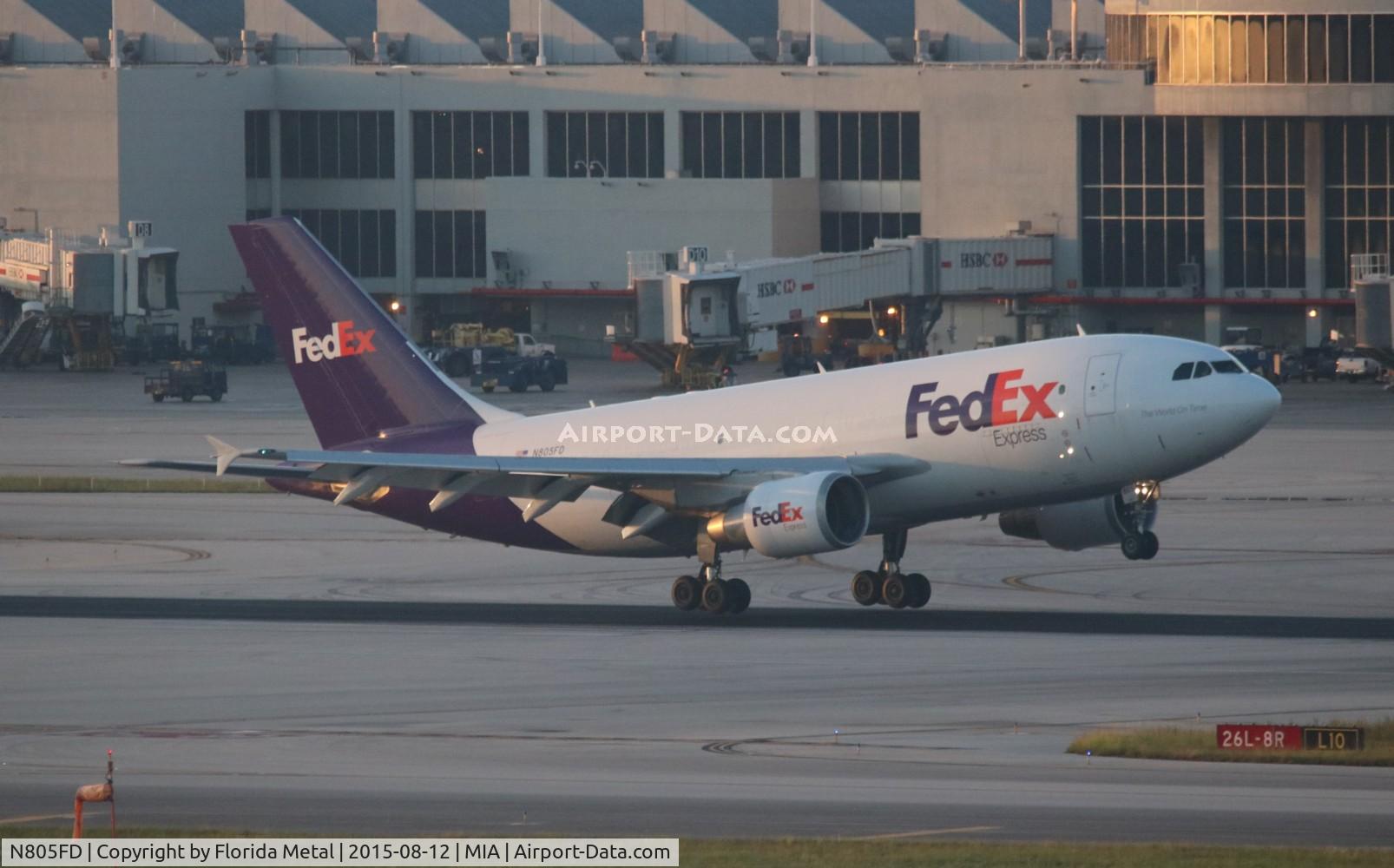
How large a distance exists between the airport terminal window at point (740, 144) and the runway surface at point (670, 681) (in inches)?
3492

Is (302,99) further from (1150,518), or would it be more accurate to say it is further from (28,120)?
(1150,518)

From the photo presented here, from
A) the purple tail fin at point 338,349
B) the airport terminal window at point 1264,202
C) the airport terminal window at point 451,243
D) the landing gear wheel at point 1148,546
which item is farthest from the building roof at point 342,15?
the landing gear wheel at point 1148,546

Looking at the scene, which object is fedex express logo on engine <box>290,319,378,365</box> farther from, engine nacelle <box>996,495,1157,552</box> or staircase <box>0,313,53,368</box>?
staircase <box>0,313,53,368</box>

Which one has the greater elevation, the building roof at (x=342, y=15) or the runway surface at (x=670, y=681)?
the building roof at (x=342, y=15)

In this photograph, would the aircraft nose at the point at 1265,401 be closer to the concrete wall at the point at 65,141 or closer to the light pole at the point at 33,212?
the concrete wall at the point at 65,141

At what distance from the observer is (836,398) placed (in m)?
47.3

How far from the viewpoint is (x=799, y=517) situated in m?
44.1

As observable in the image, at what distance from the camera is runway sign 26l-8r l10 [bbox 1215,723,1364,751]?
100ft

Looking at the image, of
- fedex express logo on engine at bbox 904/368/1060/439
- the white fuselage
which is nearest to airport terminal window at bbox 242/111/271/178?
the white fuselage

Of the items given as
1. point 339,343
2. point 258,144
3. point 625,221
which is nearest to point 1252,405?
point 339,343

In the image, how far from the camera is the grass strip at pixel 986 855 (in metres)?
23.8

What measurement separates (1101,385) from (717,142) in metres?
108

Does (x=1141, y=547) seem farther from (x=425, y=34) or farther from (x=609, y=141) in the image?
(x=425, y=34)

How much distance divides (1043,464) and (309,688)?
1626 cm
